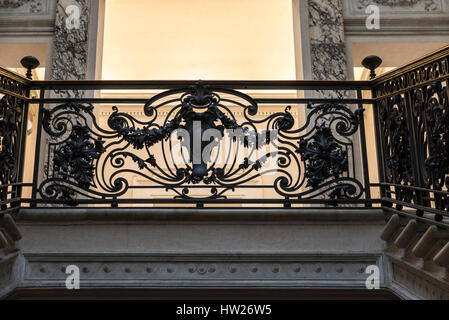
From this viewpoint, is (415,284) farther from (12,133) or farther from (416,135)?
(12,133)

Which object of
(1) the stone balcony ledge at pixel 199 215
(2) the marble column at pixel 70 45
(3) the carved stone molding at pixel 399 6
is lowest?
(1) the stone balcony ledge at pixel 199 215

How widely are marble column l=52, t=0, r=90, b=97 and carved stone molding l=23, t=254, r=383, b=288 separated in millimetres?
2965

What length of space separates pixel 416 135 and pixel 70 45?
4.76m

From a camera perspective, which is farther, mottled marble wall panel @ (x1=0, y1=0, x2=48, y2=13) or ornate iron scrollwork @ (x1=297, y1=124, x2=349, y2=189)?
mottled marble wall panel @ (x1=0, y1=0, x2=48, y2=13)

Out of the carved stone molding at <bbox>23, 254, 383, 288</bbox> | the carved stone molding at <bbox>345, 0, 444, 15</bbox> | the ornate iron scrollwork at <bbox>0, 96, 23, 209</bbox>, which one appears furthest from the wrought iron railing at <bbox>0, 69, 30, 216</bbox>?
the carved stone molding at <bbox>345, 0, 444, 15</bbox>

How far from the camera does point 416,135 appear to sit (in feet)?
8.66

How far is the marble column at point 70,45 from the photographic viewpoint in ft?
17.6

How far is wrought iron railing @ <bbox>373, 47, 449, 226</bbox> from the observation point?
2342 millimetres

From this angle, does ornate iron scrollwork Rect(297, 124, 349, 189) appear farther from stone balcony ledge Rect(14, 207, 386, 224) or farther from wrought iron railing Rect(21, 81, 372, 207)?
stone balcony ledge Rect(14, 207, 386, 224)

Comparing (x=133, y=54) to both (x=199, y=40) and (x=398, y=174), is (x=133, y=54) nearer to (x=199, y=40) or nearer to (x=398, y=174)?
(x=199, y=40)

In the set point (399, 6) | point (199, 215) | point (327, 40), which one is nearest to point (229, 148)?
point (199, 215)

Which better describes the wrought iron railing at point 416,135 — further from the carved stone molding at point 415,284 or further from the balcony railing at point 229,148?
the carved stone molding at point 415,284

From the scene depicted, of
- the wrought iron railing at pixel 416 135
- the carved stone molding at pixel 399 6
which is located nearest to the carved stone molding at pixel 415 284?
the wrought iron railing at pixel 416 135

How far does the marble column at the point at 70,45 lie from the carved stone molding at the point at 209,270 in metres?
2.96
